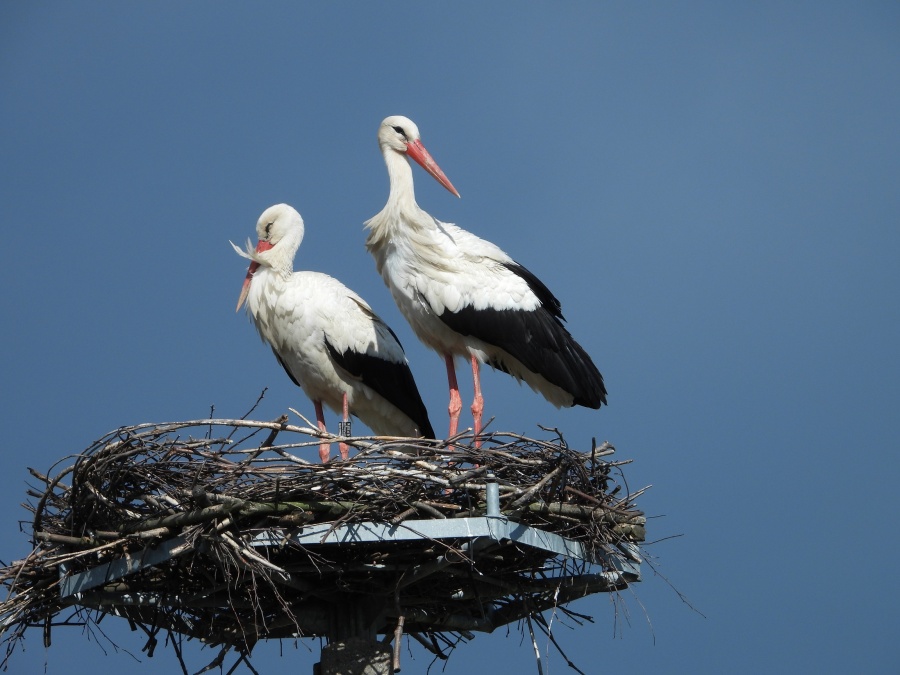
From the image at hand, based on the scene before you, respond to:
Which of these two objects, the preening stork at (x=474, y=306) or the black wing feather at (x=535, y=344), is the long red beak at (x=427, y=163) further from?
the black wing feather at (x=535, y=344)

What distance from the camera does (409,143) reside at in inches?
380

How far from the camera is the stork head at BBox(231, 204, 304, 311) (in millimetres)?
9531

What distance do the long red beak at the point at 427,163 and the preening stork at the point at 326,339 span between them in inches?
34.6

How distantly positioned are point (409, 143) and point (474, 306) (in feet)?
4.64

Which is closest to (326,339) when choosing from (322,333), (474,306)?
(322,333)

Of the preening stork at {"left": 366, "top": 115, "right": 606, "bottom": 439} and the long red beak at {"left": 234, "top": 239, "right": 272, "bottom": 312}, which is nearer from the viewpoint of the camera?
the preening stork at {"left": 366, "top": 115, "right": 606, "bottom": 439}

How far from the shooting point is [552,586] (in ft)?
24.5

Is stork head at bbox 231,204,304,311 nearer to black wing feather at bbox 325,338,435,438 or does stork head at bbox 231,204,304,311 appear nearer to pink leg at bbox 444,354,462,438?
black wing feather at bbox 325,338,435,438

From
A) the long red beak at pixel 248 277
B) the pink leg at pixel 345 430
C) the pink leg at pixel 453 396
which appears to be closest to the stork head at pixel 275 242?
the long red beak at pixel 248 277

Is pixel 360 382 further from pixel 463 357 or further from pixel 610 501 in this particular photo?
pixel 610 501

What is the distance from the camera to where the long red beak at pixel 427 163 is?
961 centimetres

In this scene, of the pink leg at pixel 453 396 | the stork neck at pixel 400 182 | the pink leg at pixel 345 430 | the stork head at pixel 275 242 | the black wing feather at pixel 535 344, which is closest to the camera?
the pink leg at pixel 345 430

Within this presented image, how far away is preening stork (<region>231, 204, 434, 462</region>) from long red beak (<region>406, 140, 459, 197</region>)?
34.6 inches

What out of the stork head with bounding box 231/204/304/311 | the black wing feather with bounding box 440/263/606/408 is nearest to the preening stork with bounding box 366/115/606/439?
the black wing feather with bounding box 440/263/606/408
